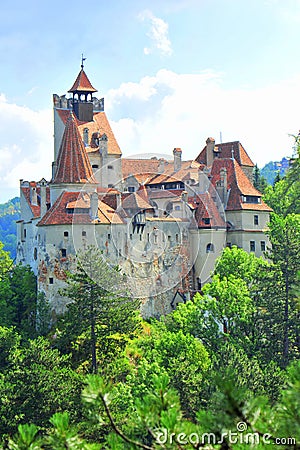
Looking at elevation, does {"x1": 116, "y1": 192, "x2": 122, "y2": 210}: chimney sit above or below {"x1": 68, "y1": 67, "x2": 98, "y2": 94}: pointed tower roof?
below

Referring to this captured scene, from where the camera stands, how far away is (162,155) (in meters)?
66.8

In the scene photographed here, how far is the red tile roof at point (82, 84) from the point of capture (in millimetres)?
66188

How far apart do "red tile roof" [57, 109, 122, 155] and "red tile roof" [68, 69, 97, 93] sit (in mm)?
2271

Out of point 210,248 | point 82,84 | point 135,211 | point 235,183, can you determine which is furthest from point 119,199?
point 82,84

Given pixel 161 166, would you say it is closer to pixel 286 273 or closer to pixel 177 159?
pixel 177 159

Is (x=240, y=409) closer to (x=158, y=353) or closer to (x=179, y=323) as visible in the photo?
(x=158, y=353)

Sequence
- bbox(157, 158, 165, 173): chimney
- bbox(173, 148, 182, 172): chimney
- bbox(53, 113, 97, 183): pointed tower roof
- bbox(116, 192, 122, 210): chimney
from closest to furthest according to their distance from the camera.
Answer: bbox(116, 192, 122, 210): chimney → bbox(53, 113, 97, 183): pointed tower roof → bbox(173, 148, 182, 172): chimney → bbox(157, 158, 165, 173): chimney

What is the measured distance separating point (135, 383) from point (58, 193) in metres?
18.8

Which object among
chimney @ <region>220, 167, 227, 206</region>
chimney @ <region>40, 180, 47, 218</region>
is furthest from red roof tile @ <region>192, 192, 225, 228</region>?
chimney @ <region>40, 180, 47, 218</region>

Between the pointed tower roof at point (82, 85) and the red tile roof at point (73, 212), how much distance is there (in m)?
15.5

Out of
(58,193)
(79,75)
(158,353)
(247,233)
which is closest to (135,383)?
(158,353)

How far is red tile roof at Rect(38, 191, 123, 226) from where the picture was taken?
5181cm

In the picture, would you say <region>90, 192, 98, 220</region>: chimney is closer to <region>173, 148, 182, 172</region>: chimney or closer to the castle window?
the castle window

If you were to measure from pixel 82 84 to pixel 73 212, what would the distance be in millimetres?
18202
